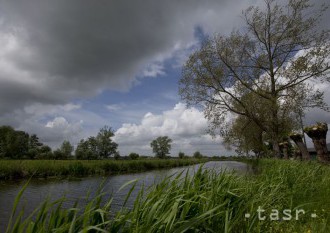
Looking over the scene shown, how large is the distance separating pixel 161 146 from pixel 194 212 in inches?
5692

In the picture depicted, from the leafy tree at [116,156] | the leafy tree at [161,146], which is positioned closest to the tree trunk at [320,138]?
the leafy tree at [116,156]

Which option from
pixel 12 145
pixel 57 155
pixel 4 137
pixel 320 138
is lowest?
pixel 320 138

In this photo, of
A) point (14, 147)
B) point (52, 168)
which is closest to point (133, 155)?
point (14, 147)

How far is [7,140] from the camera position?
3334 inches

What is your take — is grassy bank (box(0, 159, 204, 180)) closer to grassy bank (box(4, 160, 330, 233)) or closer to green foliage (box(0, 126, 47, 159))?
grassy bank (box(4, 160, 330, 233))

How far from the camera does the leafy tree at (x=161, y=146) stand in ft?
487

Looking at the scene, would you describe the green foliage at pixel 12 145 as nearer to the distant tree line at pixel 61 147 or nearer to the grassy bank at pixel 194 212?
the distant tree line at pixel 61 147

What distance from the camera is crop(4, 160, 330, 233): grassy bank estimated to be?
3.48 metres

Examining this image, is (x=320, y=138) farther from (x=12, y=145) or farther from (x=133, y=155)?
(x=12, y=145)

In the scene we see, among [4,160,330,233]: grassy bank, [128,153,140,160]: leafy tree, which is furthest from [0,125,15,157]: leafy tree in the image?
[4,160,330,233]: grassy bank

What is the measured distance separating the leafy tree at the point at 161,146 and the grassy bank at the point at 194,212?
139 meters

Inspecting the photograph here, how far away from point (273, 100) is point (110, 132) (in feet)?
264

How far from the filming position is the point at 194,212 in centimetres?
512

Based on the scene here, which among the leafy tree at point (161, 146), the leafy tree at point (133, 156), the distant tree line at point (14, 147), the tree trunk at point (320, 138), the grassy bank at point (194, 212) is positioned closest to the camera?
the grassy bank at point (194, 212)
